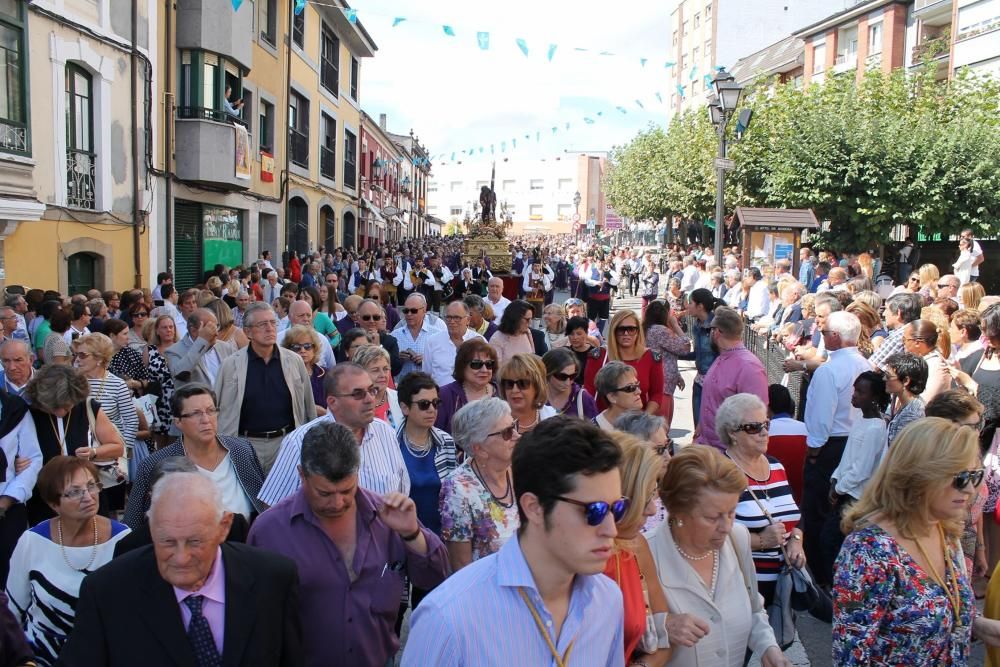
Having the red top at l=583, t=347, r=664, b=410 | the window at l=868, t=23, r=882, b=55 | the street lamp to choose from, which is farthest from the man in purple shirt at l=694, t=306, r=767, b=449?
the window at l=868, t=23, r=882, b=55

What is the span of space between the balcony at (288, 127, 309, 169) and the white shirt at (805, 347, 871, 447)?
20.7 meters

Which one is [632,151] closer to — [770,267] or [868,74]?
[868,74]

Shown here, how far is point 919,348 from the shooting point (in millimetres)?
6168

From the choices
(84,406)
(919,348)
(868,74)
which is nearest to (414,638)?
(84,406)

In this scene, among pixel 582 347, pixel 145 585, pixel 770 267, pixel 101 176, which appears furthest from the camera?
pixel 770 267

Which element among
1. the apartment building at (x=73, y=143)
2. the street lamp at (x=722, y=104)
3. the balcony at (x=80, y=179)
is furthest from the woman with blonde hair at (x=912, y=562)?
the balcony at (x=80, y=179)

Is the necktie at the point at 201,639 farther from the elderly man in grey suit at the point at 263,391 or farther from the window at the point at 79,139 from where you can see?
the window at the point at 79,139

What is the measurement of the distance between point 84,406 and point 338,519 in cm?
261

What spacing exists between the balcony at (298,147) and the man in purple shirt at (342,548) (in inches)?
881

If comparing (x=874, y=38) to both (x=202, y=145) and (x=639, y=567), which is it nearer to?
(x=202, y=145)

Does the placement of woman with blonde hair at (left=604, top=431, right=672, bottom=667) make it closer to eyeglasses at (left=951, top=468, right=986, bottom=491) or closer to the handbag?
eyeglasses at (left=951, top=468, right=986, bottom=491)

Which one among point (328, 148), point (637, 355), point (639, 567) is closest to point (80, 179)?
point (637, 355)

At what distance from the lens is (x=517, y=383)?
5074 millimetres

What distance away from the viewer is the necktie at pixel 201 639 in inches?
103
